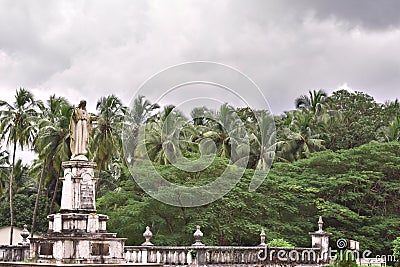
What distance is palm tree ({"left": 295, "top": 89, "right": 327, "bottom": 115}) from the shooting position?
138ft

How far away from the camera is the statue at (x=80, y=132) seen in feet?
70.3

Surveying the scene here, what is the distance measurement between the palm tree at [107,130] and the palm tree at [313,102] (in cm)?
1215

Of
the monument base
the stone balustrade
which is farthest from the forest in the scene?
the monument base

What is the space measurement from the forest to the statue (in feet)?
26.1

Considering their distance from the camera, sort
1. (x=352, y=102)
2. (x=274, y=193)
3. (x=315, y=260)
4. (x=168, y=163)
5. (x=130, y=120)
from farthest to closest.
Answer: (x=352, y=102) → (x=130, y=120) → (x=168, y=163) → (x=274, y=193) → (x=315, y=260)

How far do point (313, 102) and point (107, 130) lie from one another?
14170mm

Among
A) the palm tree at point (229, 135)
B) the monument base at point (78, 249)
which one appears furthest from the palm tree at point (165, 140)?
the monument base at point (78, 249)

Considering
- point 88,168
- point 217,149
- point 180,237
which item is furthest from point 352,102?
point 88,168

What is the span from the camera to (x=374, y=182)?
31.7m

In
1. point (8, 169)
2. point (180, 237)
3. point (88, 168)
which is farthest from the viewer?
point (8, 169)

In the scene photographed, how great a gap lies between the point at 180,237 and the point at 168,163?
19.4 ft

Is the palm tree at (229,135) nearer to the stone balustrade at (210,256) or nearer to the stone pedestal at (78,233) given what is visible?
the stone balustrade at (210,256)

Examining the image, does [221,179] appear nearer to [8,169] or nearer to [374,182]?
[374,182]

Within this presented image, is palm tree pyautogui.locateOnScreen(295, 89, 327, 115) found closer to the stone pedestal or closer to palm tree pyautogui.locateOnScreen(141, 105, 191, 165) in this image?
palm tree pyautogui.locateOnScreen(141, 105, 191, 165)
